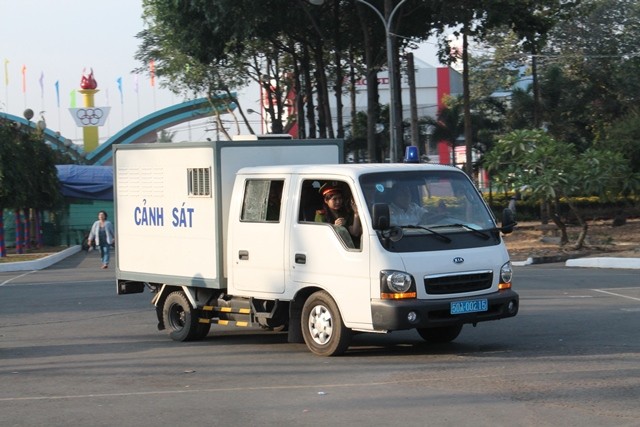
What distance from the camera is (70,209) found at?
4831 centimetres

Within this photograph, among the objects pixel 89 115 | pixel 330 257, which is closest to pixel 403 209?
pixel 330 257

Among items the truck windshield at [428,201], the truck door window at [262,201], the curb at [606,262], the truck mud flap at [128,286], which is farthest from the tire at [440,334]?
the curb at [606,262]

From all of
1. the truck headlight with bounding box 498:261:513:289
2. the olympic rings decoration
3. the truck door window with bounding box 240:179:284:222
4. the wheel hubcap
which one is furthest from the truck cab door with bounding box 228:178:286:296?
the olympic rings decoration

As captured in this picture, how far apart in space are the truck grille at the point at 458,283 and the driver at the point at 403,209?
678mm

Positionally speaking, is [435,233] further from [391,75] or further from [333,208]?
[391,75]

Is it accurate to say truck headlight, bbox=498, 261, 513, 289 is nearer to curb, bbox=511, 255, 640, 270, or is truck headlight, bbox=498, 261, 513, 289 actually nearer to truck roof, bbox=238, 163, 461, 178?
truck roof, bbox=238, 163, 461, 178

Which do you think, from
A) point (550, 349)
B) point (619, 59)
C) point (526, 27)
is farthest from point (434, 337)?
point (619, 59)

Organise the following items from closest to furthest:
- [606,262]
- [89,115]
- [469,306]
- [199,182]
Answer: [469,306] → [199,182] → [606,262] → [89,115]

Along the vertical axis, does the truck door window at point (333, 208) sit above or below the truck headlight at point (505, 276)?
above

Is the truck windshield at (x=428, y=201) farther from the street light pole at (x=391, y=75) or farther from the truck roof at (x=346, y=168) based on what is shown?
the street light pole at (x=391, y=75)

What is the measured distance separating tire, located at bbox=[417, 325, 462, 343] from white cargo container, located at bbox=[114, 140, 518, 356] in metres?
0.02

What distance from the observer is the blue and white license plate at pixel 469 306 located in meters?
10.7

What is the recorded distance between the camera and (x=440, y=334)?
12195 mm

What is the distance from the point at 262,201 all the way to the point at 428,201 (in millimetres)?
1953
